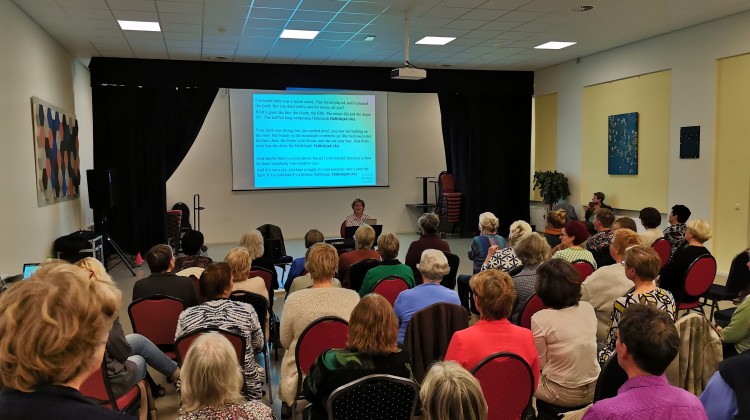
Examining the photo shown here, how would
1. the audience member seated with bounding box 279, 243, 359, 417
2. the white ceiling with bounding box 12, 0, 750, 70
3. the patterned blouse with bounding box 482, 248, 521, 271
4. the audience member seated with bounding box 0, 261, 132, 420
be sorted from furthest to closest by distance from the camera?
1. the white ceiling with bounding box 12, 0, 750, 70
2. the patterned blouse with bounding box 482, 248, 521, 271
3. the audience member seated with bounding box 279, 243, 359, 417
4. the audience member seated with bounding box 0, 261, 132, 420

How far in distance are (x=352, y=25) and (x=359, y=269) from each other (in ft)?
13.6

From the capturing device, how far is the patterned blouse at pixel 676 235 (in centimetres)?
604

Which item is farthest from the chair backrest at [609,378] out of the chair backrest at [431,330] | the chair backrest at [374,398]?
the chair backrest at [431,330]

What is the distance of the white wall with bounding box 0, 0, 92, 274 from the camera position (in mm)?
5613

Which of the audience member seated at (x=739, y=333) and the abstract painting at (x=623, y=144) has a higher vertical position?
the abstract painting at (x=623, y=144)

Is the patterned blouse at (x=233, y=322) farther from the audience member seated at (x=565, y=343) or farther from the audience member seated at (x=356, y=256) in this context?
the audience member seated at (x=356, y=256)

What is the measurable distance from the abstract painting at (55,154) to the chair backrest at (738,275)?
7.41 meters

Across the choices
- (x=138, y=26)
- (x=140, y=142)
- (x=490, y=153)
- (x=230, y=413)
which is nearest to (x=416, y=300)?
(x=230, y=413)

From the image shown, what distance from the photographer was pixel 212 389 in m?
1.83

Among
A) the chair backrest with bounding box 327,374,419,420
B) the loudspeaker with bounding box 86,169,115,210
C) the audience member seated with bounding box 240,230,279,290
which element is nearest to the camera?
the chair backrest with bounding box 327,374,419,420

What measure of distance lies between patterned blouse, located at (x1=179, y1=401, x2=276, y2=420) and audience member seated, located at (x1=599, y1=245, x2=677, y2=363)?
1938mm

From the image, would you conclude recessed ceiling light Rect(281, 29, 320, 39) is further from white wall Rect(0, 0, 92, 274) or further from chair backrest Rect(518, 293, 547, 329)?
chair backrest Rect(518, 293, 547, 329)

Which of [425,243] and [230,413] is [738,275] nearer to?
[425,243]

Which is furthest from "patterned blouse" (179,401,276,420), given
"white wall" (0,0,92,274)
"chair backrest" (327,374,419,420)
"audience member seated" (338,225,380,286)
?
"white wall" (0,0,92,274)
